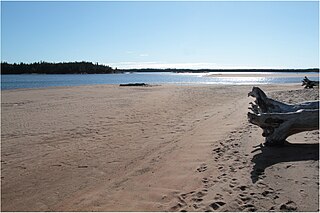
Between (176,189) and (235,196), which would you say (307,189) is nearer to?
(235,196)

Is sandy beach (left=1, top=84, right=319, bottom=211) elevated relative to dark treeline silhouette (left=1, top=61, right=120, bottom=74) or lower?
lower

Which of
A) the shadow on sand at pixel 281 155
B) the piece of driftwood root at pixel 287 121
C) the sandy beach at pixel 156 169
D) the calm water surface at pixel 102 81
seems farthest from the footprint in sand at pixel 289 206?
the calm water surface at pixel 102 81

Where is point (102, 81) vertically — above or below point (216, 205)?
above

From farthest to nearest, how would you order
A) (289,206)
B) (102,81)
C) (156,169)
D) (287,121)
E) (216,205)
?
(102,81)
(287,121)
(156,169)
(216,205)
(289,206)

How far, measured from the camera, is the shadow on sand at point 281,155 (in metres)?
5.93

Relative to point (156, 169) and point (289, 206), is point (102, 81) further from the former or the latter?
point (289, 206)

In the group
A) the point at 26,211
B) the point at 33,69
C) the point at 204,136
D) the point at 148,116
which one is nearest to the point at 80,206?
the point at 26,211

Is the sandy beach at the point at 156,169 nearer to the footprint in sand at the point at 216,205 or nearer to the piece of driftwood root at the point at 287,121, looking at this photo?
the footprint in sand at the point at 216,205

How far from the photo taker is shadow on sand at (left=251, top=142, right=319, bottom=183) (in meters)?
5.93

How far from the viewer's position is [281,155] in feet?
21.2

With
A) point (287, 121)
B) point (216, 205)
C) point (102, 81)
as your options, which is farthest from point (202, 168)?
point (102, 81)

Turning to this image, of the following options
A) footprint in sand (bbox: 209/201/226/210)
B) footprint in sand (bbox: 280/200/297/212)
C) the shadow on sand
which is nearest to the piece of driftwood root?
the shadow on sand

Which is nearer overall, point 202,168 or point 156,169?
point 202,168

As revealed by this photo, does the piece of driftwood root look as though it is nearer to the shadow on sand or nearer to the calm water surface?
the shadow on sand
